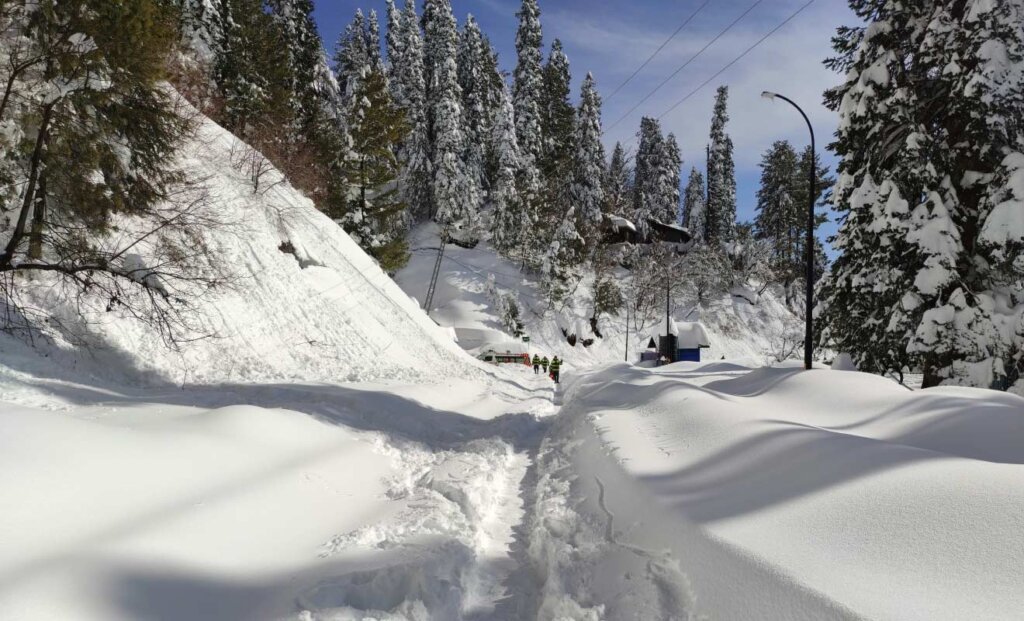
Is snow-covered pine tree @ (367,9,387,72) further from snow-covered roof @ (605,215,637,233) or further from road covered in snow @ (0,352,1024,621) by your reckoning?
road covered in snow @ (0,352,1024,621)

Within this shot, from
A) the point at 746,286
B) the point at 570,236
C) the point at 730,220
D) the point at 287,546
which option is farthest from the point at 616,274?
the point at 287,546

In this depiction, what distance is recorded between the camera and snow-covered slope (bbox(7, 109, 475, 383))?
32.9ft

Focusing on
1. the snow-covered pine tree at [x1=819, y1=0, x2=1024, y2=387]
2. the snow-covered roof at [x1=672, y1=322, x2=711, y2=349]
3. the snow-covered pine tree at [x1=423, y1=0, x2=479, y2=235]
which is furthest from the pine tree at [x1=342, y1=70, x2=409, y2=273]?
the snow-covered roof at [x1=672, y1=322, x2=711, y2=349]

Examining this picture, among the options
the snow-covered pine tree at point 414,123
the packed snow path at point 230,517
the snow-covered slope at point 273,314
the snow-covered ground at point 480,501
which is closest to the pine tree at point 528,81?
the snow-covered pine tree at point 414,123

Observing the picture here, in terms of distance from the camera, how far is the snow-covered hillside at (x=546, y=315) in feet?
154

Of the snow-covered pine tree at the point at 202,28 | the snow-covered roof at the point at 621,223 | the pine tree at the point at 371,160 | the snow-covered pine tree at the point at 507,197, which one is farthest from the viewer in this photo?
the snow-covered roof at the point at 621,223

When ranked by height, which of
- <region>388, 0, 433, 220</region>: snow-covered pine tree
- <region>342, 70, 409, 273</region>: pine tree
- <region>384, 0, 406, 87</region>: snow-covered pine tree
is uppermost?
<region>384, 0, 406, 87</region>: snow-covered pine tree

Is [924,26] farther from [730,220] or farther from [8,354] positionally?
[730,220]

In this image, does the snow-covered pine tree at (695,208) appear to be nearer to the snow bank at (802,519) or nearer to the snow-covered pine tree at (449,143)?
the snow-covered pine tree at (449,143)

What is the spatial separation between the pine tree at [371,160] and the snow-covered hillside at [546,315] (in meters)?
9.87

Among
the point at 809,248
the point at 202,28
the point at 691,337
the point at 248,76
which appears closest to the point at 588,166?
the point at 691,337

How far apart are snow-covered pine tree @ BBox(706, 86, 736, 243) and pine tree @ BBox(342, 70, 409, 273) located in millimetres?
50277

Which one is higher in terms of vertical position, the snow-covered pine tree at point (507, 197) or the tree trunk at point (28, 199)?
the snow-covered pine tree at point (507, 197)

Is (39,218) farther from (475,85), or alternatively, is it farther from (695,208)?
(695,208)
